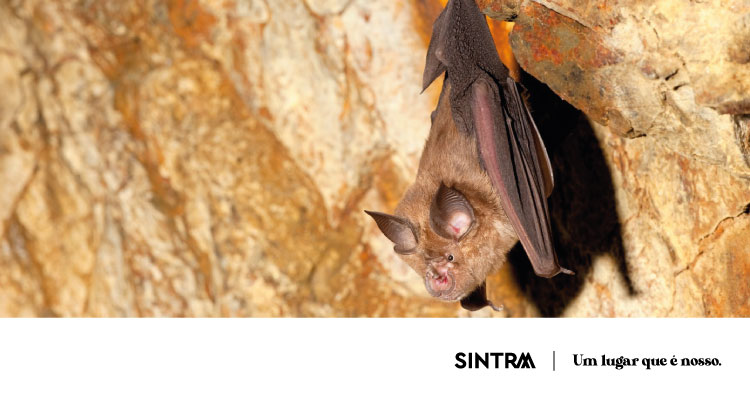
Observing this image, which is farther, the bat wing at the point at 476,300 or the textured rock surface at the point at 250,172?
the textured rock surface at the point at 250,172

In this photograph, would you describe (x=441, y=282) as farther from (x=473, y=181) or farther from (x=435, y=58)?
(x=435, y=58)

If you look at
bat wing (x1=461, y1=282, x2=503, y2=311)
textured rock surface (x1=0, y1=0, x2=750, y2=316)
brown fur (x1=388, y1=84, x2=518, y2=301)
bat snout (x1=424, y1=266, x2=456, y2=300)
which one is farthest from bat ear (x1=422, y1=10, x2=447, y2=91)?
bat wing (x1=461, y1=282, x2=503, y2=311)

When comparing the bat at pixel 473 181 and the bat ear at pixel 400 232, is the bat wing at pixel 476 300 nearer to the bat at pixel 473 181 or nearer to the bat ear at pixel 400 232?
the bat at pixel 473 181

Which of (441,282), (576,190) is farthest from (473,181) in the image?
(576,190)

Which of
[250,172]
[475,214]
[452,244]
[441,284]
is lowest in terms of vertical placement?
[250,172]

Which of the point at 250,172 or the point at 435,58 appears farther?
the point at 250,172

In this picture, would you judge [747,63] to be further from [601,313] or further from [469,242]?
[601,313]

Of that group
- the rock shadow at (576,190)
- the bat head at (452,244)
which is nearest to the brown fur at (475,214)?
the bat head at (452,244)
